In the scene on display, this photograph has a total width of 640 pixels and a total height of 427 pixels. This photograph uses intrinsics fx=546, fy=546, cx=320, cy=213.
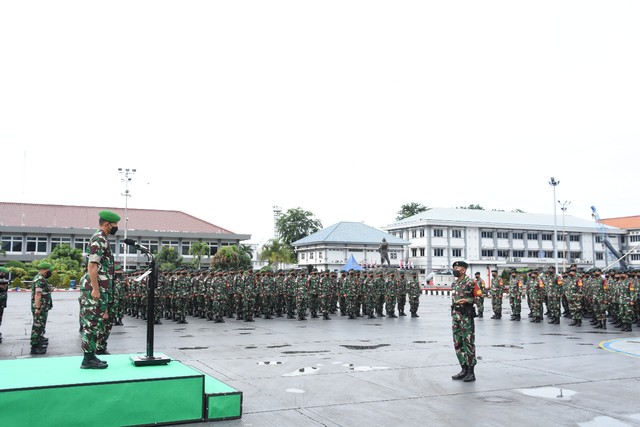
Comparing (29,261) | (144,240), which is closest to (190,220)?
(144,240)

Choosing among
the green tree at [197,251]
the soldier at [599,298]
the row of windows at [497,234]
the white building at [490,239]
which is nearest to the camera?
the soldier at [599,298]

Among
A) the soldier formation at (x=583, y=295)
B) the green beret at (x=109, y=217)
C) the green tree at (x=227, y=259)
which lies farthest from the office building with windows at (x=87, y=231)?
the green beret at (x=109, y=217)

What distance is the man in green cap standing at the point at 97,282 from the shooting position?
20.3 feet

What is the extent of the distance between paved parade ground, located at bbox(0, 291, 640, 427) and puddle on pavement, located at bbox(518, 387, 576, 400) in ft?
0.08

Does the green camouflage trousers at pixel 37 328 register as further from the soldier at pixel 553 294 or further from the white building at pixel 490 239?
the white building at pixel 490 239

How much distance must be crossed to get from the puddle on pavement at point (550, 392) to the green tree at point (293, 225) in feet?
221

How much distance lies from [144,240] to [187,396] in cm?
5596

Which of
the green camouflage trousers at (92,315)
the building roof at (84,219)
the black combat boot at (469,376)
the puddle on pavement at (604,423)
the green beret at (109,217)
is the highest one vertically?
the building roof at (84,219)

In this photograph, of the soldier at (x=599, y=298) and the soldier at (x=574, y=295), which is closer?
the soldier at (x=599, y=298)

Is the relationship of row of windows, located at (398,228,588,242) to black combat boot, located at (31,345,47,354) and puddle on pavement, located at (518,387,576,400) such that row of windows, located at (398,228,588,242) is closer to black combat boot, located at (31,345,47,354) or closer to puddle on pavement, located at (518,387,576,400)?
black combat boot, located at (31,345,47,354)

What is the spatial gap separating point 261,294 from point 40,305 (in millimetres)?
9172

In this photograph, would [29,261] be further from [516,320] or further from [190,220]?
[516,320]

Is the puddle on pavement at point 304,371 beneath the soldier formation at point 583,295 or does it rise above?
beneath

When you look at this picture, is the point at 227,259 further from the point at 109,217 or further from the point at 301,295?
the point at 109,217
